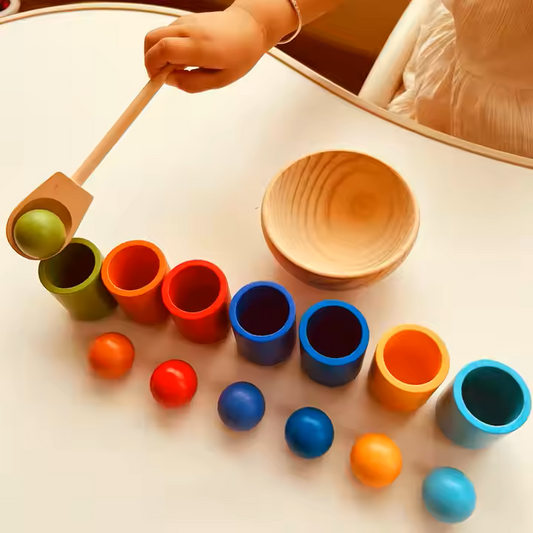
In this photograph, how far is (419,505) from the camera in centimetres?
40

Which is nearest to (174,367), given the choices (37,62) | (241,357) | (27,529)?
(241,357)

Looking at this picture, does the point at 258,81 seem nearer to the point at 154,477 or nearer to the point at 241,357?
the point at 241,357

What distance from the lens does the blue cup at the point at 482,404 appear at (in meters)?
0.38

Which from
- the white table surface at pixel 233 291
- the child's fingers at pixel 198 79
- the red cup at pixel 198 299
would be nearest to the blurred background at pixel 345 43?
the white table surface at pixel 233 291

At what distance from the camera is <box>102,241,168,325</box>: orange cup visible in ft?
1.42

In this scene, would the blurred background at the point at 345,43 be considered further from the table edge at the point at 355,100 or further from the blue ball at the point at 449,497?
the blue ball at the point at 449,497

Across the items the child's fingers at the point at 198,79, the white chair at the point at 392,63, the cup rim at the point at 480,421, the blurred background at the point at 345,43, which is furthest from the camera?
the blurred background at the point at 345,43

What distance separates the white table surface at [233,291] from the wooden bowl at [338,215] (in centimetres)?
4

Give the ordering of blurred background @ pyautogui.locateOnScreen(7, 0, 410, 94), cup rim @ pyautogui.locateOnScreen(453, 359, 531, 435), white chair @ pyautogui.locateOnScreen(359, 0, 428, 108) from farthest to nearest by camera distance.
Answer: blurred background @ pyautogui.locateOnScreen(7, 0, 410, 94)
white chair @ pyautogui.locateOnScreen(359, 0, 428, 108)
cup rim @ pyautogui.locateOnScreen(453, 359, 531, 435)

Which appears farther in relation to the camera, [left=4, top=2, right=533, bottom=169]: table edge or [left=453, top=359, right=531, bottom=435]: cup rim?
[left=4, top=2, right=533, bottom=169]: table edge

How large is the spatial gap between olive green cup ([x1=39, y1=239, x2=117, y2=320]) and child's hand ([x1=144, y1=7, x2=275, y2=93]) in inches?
6.8

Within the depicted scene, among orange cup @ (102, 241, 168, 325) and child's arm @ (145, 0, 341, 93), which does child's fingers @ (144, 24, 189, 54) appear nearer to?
child's arm @ (145, 0, 341, 93)

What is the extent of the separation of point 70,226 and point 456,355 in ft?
1.12

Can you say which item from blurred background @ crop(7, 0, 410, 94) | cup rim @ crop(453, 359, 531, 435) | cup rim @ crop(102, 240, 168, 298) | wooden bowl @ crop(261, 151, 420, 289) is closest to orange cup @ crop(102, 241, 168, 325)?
cup rim @ crop(102, 240, 168, 298)
